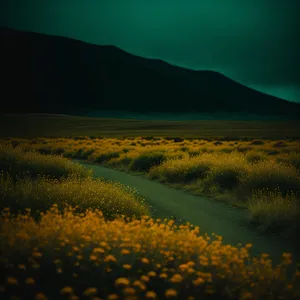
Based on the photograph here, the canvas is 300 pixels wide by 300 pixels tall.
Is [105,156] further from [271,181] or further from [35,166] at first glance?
[271,181]

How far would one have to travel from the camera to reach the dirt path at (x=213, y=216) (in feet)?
24.0

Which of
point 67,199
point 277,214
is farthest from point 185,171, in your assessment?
point 67,199

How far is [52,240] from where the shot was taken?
4.79 m

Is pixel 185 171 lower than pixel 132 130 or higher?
lower

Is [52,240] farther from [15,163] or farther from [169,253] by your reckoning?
[15,163]

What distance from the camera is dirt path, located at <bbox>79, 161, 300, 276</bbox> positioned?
730 centimetres

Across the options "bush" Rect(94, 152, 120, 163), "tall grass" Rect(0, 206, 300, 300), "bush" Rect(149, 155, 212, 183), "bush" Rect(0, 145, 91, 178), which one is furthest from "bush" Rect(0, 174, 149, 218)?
"bush" Rect(94, 152, 120, 163)

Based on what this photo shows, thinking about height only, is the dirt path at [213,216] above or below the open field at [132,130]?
below

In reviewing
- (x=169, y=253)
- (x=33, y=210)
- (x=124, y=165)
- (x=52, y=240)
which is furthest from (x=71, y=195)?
(x=124, y=165)

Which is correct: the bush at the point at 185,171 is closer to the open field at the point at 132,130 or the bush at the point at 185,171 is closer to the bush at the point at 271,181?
the bush at the point at 271,181

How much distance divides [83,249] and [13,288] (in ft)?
3.37

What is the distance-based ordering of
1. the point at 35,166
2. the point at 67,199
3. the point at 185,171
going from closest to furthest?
the point at 67,199 → the point at 35,166 → the point at 185,171

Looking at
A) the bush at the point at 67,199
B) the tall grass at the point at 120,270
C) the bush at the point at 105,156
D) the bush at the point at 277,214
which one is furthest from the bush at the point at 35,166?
the bush at the point at 105,156

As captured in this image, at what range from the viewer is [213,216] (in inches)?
379
